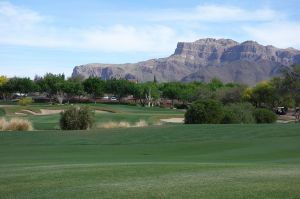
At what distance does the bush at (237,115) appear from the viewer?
46.6 m

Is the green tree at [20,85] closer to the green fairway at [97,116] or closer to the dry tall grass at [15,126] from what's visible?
the green fairway at [97,116]

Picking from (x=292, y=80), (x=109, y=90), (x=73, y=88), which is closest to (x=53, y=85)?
(x=73, y=88)

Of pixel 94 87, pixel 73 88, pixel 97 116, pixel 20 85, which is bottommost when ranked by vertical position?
pixel 97 116

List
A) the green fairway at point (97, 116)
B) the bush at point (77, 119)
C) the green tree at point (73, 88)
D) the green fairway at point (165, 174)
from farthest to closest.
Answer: the green tree at point (73, 88)
the green fairway at point (97, 116)
the bush at point (77, 119)
the green fairway at point (165, 174)

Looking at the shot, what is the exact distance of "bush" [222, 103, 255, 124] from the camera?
46.6 metres

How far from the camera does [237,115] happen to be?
4759cm

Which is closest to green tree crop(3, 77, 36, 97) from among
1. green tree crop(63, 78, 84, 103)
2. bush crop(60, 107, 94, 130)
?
green tree crop(63, 78, 84, 103)

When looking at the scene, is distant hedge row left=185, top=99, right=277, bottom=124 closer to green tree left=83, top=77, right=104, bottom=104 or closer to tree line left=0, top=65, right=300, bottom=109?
tree line left=0, top=65, right=300, bottom=109

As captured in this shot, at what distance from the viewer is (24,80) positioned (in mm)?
126062

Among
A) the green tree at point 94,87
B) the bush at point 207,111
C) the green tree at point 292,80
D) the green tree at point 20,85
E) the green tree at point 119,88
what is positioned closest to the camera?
the bush at point 207,111

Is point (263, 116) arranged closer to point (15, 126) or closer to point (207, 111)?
point (207, 111)

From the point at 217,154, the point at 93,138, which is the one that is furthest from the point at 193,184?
the point at 93,138

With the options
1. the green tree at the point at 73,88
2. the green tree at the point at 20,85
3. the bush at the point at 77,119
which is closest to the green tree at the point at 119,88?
the green tree at the point at 73,88

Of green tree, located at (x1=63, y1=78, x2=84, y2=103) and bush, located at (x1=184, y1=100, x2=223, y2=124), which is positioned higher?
green tree, located at (x1=63, y1=78, x2=84, y2=103)
